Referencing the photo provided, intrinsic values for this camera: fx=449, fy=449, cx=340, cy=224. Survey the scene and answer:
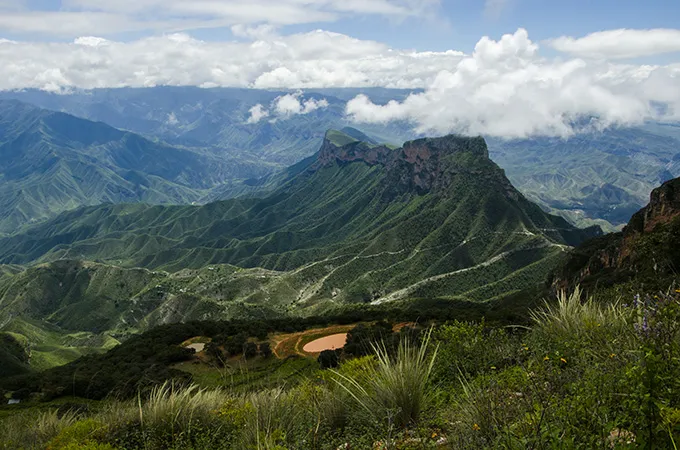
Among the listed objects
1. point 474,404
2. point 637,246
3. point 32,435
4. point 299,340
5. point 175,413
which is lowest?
point 299,340

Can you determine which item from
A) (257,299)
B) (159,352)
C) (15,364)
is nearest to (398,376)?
(159,352)

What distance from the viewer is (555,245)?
618 ft

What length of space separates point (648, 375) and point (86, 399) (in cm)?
4789

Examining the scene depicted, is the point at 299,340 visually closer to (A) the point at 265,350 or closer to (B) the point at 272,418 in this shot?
(A) the point at 265,350

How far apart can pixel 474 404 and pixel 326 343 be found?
45627 millimetres

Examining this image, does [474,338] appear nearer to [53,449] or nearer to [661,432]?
[661,432]

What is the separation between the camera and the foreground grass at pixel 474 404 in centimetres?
606

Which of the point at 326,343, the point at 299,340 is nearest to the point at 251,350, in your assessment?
the point at 299,340

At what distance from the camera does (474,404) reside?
795 centimetres

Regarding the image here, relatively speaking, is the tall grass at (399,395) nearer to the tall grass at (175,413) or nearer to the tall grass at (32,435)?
the tall grass at (175,413)

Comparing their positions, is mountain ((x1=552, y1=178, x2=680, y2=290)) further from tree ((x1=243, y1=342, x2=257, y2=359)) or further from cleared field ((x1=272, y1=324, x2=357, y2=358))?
tree ((x1=243, y1=342, x2=257, y2=359))

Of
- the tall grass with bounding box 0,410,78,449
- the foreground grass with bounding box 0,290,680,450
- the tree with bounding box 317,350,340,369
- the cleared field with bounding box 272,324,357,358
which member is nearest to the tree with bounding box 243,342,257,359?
the cleared field with bounding box 272,324,357,358

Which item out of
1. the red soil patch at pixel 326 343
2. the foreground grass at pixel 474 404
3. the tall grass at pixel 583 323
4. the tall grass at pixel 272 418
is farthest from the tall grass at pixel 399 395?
the red soil patch at pixel 326 343

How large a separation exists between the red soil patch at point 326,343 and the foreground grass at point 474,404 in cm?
3549
